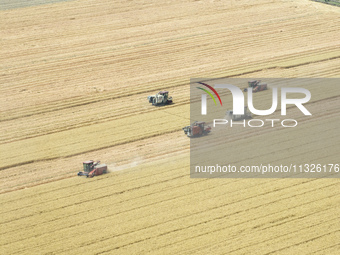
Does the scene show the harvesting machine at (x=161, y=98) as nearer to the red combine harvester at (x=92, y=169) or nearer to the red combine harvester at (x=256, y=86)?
the red combine harvester at (x=256, y=86)

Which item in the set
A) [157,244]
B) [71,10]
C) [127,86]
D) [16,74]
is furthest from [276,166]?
[71,10]

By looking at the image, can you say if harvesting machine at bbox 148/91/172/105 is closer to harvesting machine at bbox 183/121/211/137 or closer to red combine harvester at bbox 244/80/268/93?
harvesting machine at bbox 183/121/211/137

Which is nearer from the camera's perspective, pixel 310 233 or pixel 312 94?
pixel 310 233

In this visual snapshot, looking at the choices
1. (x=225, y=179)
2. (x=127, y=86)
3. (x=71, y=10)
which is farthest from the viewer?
(x=71, y=10)

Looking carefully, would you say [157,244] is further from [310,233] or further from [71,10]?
[71,10]

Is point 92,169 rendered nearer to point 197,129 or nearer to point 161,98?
point 197,129
